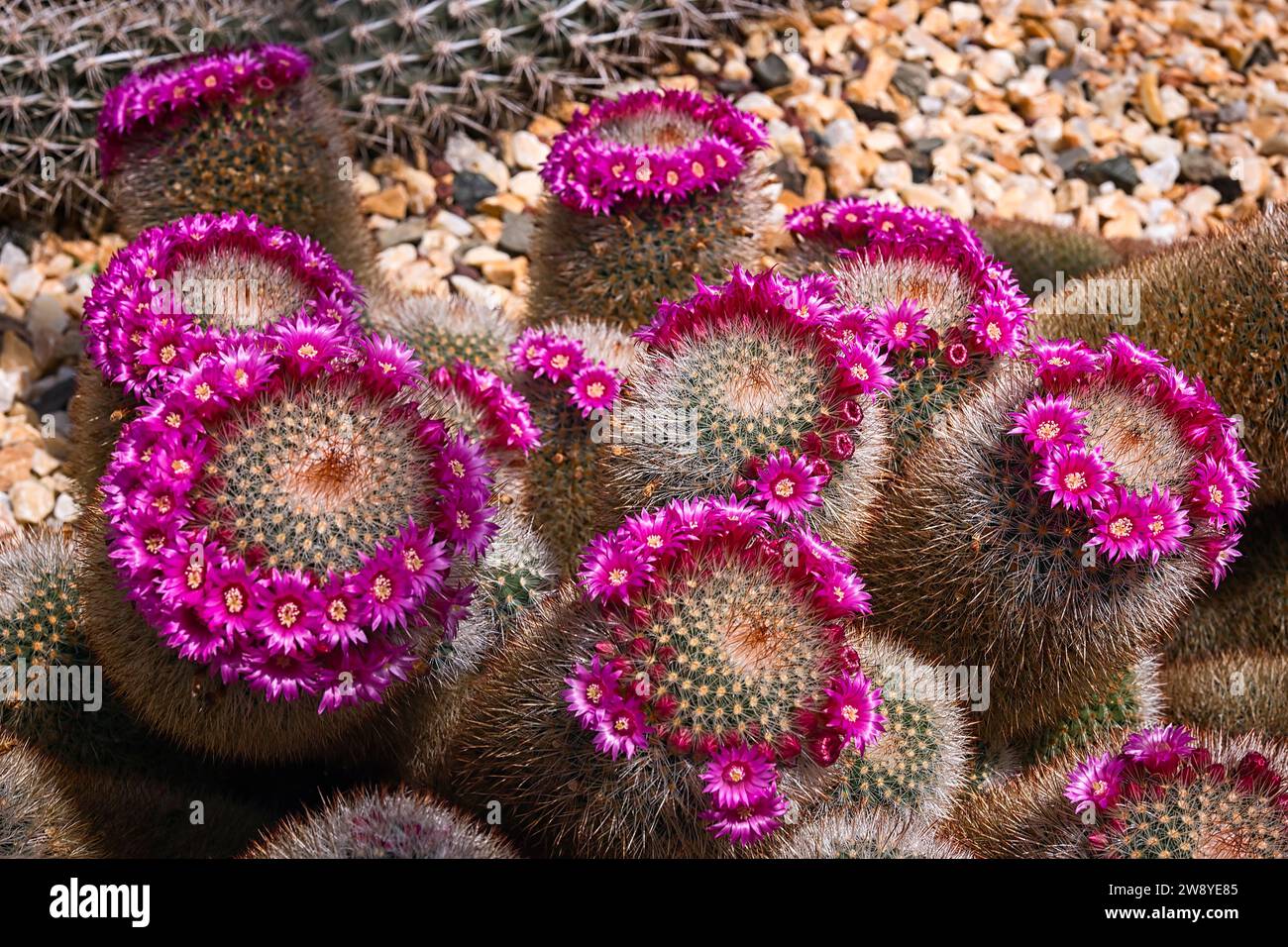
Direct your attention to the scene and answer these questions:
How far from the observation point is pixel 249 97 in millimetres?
3803

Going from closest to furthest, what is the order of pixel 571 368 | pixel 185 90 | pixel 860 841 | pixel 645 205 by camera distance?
pixel 860 841 → pixel 571 368 → pixel 645 205 → pixel 185 90

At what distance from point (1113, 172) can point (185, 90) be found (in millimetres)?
4134

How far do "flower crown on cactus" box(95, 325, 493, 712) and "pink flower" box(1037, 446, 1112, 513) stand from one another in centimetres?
116

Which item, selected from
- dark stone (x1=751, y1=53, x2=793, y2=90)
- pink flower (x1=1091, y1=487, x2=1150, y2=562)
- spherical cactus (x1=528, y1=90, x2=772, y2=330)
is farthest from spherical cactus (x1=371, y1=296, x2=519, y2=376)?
dark stone (x1=751, y1=53, x2=793, y2=90)

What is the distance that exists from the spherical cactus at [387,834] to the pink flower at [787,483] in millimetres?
899

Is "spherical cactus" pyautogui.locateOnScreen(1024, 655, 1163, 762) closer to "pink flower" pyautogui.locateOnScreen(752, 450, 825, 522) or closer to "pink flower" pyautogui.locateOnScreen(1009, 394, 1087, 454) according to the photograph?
"pink flower" pyautogui.locateOnScreen(1009, 394, 1087, 454)

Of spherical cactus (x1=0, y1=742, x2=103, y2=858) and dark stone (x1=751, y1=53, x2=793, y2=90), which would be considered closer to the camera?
spherical cactus (x1=0, y1=742, x2=103, y2=858)

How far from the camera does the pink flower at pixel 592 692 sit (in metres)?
2.30

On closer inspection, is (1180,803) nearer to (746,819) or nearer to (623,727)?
(746,819)

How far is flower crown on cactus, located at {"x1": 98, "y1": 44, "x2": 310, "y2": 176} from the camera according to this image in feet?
12.2

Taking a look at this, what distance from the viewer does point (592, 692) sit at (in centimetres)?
232

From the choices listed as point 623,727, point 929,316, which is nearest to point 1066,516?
point 929,316
